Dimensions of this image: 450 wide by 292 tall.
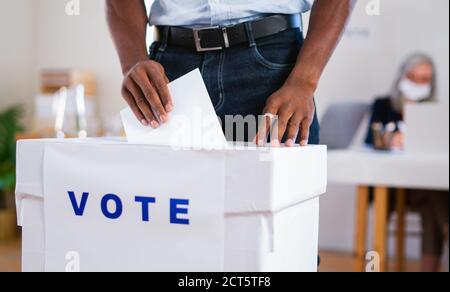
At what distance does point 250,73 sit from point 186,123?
27 centimetres

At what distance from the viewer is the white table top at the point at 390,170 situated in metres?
2.64

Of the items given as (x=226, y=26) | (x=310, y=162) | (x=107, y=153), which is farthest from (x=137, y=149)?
(x=226, y=26)

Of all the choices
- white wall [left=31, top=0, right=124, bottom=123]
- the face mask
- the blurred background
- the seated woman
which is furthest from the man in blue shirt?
white wall [left=31, top=0, right=124, bottom=123]

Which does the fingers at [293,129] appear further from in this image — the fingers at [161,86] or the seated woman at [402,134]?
the seated woman at [402,134]

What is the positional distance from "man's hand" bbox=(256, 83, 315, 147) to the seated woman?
2.25 m

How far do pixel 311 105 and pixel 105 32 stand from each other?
169 inches

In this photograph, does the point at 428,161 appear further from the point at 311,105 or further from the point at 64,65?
the point at 64,65

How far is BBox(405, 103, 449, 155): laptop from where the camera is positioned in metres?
2.89

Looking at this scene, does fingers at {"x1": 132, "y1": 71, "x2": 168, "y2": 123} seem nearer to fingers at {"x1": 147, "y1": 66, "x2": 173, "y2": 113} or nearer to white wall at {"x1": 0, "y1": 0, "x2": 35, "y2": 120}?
fingers at {"x1": 147, "y1": 66, "x2": 173, "y2": 113}

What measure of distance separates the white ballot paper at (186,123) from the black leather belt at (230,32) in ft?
0.77

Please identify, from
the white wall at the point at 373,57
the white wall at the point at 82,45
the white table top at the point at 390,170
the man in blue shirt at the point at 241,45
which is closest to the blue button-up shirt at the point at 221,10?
the man in blue shirt at the point at 241,45

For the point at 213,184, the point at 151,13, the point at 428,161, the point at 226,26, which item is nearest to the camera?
the point at 213,184

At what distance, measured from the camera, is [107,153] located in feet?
2.58

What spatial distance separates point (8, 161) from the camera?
4582 mm
